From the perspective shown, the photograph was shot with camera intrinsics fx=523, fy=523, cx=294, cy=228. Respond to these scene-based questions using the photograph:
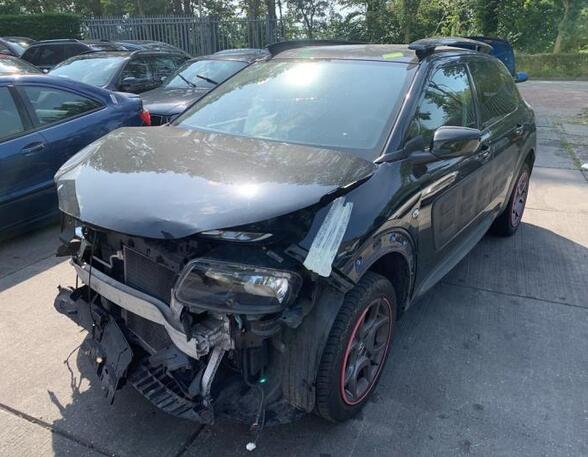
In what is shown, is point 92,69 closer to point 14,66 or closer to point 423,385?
point 14,66

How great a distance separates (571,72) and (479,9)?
499 centimetres

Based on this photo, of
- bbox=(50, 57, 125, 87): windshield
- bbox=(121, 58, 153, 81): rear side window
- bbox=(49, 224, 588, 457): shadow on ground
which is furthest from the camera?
bbox=(121, 58, 153, 81): rear side window

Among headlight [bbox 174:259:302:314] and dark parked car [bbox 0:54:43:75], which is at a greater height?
dark parked car [bbox 0:54:43:75]

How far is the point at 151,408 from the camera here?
2.70m

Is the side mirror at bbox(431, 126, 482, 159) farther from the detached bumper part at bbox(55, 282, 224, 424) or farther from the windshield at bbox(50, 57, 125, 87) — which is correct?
the windshield at bbox(50, 57, 125, 87)

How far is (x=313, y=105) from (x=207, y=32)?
18424 mm

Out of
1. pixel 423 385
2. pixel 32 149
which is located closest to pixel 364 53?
pixel 423 385

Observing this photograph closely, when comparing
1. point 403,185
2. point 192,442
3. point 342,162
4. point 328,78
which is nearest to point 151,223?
point 342,162

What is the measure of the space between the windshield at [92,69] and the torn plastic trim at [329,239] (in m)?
6.81

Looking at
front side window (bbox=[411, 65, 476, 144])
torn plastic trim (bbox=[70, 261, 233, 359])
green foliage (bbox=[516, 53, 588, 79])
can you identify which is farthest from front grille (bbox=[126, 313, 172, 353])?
green foliage (bbox=[516, 53, 588, 79])

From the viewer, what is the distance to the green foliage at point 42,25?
22516 millimetres

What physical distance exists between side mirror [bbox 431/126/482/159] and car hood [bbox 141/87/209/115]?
4093 mm

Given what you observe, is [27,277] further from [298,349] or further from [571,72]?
[571,72]

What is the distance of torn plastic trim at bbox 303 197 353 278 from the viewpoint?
2.10 meters
